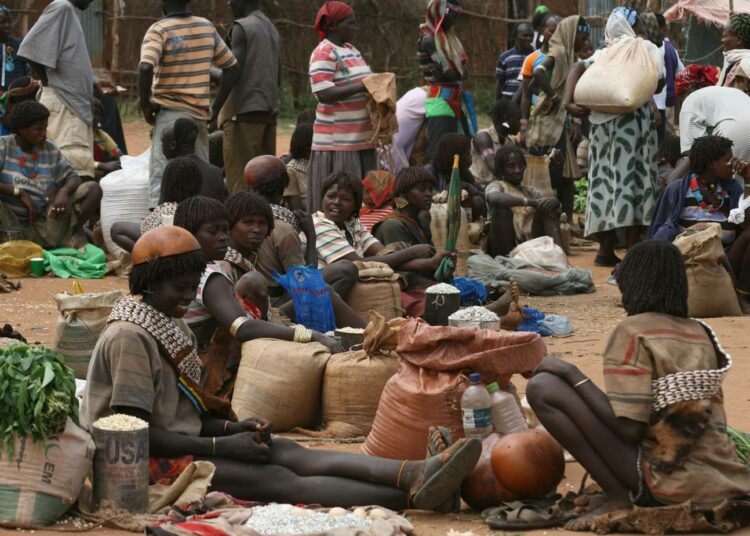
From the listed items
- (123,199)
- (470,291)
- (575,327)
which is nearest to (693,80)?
(575,327)

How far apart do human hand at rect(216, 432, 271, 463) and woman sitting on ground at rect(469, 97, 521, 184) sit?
7181mm

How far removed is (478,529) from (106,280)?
612 centimetres

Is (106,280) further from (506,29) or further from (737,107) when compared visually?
(506,29)

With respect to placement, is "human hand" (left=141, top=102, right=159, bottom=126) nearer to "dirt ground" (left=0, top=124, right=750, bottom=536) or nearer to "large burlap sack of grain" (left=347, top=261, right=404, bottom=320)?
"dirt ground" (left=0, top=124, right=750, bottom=536)

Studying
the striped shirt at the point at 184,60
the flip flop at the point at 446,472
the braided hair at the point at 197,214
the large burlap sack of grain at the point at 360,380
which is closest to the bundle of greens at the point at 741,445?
the flip flop at the point at 446,472

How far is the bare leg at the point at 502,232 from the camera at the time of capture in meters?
10.6

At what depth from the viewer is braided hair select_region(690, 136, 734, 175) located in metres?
9.24

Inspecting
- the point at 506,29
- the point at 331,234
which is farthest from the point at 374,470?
the point at 506,29

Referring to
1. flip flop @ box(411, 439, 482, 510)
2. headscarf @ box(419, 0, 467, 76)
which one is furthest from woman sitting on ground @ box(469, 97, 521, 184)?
flip flop @ box(411, 439, 482, 510)

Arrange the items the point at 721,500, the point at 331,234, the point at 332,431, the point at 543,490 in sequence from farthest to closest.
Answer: the point at 331,234, the point at 332,431, the point at 543,490, the point at 721,500

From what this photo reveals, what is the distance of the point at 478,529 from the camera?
4812mm

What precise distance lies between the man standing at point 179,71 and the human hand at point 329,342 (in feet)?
13.9

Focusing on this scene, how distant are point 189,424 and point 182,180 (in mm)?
3238

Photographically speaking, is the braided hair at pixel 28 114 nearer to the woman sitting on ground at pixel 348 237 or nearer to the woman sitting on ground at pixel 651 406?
the woman sitting on ground at pixel 348 237
